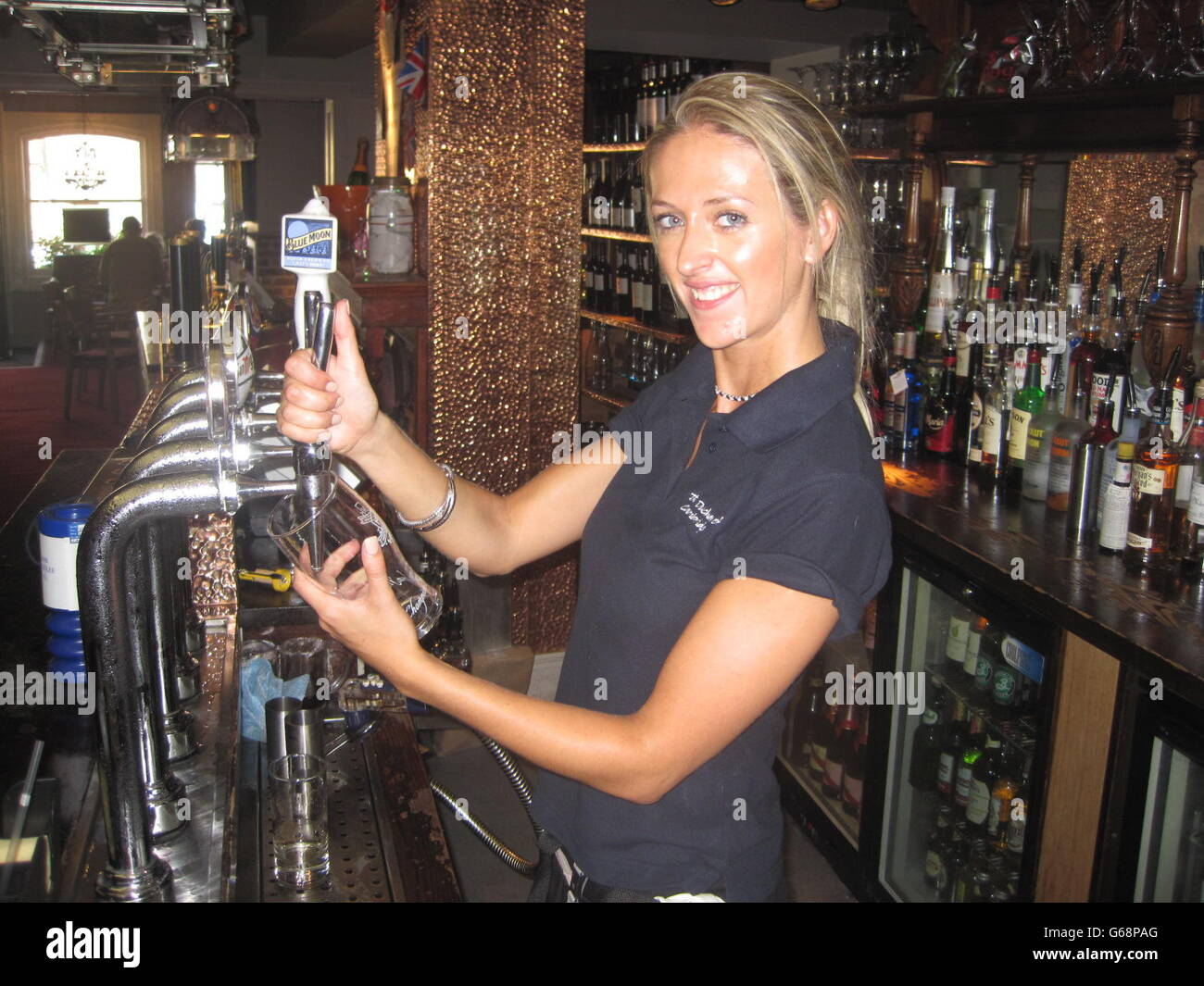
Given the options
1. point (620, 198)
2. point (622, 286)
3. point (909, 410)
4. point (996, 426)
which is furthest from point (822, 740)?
point (620, 198)

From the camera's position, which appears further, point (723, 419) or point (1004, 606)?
point (1004, 606)

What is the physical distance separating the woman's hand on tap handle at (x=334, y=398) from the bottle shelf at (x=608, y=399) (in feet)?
11.9

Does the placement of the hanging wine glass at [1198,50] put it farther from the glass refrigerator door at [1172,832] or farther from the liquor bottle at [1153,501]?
the glass refrigerator door at [1172,832]

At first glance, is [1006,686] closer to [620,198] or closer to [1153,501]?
[1153,501]

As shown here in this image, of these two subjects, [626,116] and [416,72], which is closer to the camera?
[416,72]

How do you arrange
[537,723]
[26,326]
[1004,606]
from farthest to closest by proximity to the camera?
[26,326] → [1004,606] → [537,723]

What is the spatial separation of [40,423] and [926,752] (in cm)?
850

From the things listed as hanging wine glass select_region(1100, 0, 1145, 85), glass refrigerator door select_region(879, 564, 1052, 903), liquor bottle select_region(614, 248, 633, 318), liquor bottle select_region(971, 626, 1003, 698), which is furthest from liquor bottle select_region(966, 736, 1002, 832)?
liquor bottle select_region(614, 248, 633, 318)

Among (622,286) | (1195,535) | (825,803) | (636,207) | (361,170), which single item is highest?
(361,170)

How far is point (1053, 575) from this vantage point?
214 cm

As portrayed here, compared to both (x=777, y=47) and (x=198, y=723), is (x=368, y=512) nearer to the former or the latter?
(x=198, y=723)
